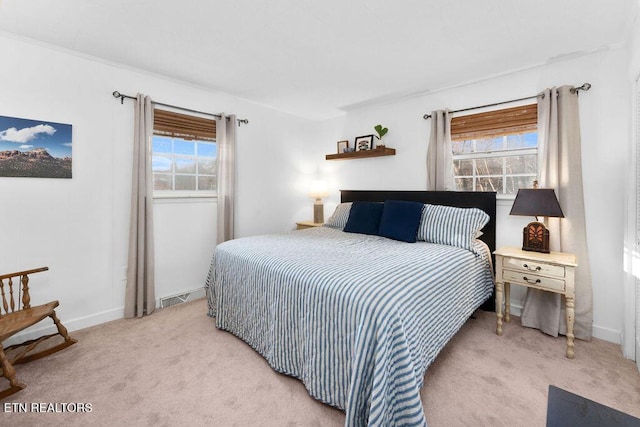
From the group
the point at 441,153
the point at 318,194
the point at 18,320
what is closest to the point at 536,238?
the point at 441,153

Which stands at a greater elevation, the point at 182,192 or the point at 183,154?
the point at 183,154

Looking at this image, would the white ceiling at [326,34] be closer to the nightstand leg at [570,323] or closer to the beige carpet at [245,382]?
the nightstand leg at [570,323]

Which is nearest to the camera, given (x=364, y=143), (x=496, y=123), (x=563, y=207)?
(x=563, y=207)

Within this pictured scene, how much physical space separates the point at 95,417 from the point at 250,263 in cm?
116

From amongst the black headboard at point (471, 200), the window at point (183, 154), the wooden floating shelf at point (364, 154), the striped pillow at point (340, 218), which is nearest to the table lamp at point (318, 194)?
the wooden floating shelf at point (364, 154)

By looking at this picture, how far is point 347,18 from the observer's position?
2.01m

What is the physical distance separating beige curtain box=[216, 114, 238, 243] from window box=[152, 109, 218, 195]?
10 cm

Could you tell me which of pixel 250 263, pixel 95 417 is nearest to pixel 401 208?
pixel 250 263

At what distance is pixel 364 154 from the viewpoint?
12.7ft

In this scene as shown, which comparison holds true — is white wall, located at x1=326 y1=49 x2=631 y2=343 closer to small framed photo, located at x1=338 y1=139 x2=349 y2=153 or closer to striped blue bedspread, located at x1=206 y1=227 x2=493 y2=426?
striped blue bedspread, located at x1=206 y1=227 x2=493 y2=426

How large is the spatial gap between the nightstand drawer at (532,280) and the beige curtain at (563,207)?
334 mm

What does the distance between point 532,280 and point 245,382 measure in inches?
89.3

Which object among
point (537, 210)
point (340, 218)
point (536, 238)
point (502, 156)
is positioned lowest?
point (536, 238)

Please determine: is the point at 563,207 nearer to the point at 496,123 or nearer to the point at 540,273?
the point at 540,273
